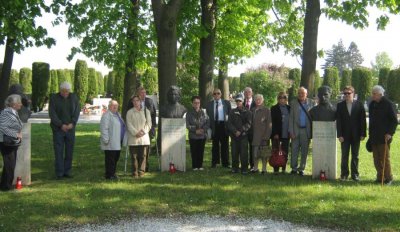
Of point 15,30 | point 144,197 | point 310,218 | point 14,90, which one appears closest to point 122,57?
point 15,30

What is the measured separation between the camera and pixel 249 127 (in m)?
10.7

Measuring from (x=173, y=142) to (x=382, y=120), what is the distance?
466cm

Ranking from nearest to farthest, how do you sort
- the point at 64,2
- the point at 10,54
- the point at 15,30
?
the point at 15,30
the point at 64,2
the point at 10,54

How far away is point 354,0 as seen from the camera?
582 inches

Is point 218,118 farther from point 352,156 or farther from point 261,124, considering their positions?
point 352,156

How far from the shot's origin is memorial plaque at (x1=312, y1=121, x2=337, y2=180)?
33.1 feet

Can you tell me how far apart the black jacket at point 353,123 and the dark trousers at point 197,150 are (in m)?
3.21

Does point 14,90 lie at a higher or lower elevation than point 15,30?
lower

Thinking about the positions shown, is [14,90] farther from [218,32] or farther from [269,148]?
[218,32]

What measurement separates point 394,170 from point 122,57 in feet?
33.5

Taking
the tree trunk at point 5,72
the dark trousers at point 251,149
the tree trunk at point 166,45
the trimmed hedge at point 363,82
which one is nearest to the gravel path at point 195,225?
the dark trousers at point 251,149

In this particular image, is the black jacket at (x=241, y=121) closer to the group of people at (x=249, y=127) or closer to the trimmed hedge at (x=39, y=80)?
the group of people at (x=249, y=127)

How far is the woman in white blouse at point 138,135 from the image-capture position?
10.3 metres

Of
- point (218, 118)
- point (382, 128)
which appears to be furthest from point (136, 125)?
point (382, 128)
